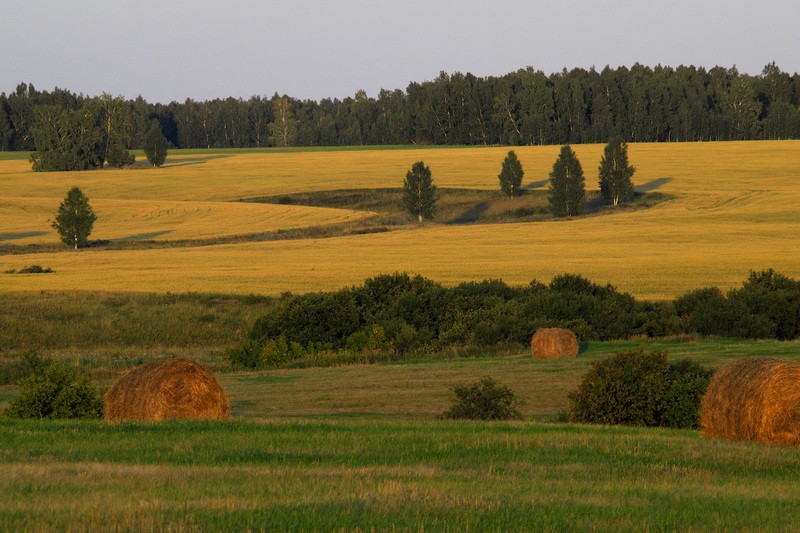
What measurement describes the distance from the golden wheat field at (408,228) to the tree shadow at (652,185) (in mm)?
345

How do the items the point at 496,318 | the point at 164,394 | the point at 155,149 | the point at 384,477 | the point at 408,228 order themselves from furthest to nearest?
the point at 155,149
the point at 408,228
the point at 496,318
the point at 164,394
the point at 384,477

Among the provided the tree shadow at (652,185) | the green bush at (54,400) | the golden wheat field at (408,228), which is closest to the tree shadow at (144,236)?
the golden wheat field at (408,228)

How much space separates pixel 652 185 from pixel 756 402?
296 ft

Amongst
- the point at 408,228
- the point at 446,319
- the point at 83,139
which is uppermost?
the point at 83,139

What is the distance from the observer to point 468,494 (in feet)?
30.4

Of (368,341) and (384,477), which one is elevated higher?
(384,477)

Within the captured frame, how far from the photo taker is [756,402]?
1434 cm

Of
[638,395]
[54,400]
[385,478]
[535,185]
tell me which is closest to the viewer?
[385,478]

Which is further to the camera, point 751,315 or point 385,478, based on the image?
point 751,315

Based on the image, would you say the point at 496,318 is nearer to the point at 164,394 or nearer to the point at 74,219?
the point at 164,394

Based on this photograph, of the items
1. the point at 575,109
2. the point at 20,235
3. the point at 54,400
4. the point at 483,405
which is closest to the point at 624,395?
the point at 483,405

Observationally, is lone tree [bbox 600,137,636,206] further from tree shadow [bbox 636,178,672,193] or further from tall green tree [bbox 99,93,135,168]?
tall green tree [bbox 99,93,135,168]

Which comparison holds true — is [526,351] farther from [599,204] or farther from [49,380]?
[599,204]

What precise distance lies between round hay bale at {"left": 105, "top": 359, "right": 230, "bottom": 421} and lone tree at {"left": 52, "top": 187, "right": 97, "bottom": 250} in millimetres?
58070
